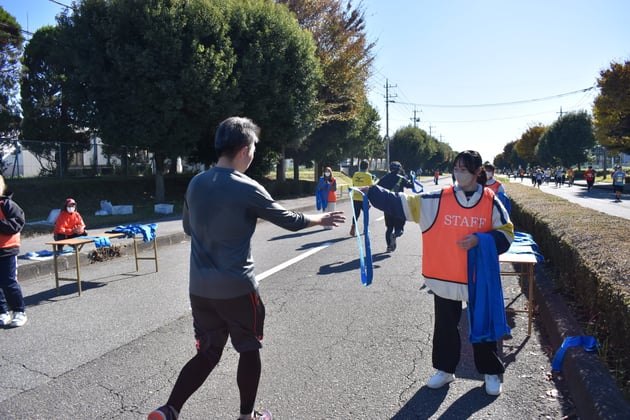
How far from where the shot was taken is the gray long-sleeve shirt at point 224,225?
2.73 metres

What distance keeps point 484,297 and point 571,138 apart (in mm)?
70296

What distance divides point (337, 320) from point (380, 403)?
198cm

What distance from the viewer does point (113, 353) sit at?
4543 mm

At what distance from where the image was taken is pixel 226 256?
9.06 ft

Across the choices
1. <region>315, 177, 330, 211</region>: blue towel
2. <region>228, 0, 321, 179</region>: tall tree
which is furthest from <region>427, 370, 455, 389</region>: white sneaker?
<region>228, 0, 321, 179</region>: tall tree

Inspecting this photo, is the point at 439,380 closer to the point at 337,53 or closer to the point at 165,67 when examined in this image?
the point at 165,67

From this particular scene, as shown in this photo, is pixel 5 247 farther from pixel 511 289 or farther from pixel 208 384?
pixel 511 289

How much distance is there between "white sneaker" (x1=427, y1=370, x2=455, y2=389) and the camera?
373 cm

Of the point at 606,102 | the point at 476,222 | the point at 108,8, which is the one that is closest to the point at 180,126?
the point at 108,8

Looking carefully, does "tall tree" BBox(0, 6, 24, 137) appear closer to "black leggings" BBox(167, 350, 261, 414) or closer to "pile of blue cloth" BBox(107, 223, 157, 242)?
"pile of blue cloth" BBox(107, 223, 157, 242)

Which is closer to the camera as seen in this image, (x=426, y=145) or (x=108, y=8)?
(x=108, y=8)

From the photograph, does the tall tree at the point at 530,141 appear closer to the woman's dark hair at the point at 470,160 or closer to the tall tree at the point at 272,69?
the tall tree at the point at 272,69

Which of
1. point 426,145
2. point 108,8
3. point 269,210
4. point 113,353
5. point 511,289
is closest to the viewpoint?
point 269,210

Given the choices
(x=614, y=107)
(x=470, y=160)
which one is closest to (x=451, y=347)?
(x=470, y=160)
